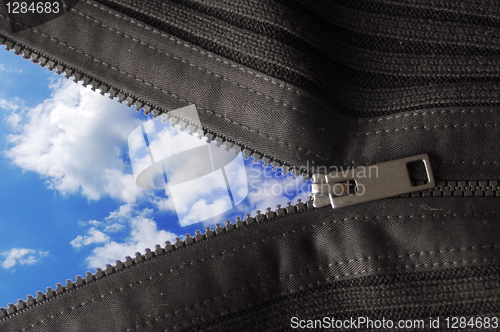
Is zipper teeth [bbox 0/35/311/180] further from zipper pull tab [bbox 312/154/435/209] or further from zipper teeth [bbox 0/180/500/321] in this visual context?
zipper teeth [bbox 0/180/500/321]

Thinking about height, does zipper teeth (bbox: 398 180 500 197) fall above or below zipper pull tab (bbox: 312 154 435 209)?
below

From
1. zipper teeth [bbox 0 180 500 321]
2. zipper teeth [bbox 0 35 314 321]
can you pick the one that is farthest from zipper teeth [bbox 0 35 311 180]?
zipper teeth [bbox 0 180 500 321]

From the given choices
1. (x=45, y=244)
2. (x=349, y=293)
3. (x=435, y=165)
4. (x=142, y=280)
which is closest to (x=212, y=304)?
(x=142, y=280)

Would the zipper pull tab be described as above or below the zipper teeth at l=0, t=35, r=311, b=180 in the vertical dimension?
below

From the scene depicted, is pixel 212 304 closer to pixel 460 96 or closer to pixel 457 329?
pixel 457 329

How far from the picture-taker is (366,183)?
2.46 ft

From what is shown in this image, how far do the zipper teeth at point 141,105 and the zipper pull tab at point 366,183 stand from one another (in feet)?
0.14

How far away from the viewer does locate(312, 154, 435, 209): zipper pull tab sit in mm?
742

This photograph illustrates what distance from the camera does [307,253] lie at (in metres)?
0.75

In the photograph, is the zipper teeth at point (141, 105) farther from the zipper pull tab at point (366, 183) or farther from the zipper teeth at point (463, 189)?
the zipper teeth at point (463, 189)

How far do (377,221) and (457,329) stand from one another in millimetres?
221

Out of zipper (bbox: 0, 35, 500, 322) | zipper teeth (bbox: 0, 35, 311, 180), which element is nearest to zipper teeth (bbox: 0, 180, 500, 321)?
zipper (bbox: 0, 35, 500, 322)

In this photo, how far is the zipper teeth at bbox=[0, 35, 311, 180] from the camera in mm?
777

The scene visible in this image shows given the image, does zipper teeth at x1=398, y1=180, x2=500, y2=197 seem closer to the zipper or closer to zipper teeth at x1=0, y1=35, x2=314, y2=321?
the zipper
